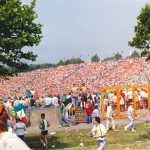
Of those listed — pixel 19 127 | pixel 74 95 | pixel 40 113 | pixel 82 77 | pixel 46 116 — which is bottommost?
pixel 46 116

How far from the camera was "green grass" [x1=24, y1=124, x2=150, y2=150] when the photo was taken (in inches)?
432

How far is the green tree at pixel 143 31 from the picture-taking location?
11.2m

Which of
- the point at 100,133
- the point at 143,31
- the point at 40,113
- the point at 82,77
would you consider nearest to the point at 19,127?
the point at 100,133

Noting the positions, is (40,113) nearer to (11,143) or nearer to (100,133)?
(100,133)

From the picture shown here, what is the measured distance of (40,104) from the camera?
18.5m

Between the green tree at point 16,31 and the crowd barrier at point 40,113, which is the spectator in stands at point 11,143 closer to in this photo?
the green tree at point 16,31

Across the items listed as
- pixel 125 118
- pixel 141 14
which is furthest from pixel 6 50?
pixel 125 118

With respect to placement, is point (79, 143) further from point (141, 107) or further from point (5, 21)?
point (141, 107)

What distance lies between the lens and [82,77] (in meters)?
54.2

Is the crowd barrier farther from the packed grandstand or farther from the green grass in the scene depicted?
the packed grandstand

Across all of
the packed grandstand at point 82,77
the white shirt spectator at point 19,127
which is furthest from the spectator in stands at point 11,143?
the packed grandstand at point 82,77

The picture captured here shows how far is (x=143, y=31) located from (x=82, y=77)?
42794mm

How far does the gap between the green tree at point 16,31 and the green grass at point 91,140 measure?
3.81m

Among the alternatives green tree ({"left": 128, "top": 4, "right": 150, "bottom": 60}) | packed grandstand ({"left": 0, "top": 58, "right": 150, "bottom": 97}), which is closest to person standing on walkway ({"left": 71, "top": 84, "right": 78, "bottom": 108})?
green tree ({"left": 128, "top": 4, "right": 150, "bottom": 60})
